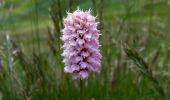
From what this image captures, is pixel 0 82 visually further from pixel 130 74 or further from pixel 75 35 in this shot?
pixel 75 35

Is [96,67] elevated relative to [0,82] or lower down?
lower down

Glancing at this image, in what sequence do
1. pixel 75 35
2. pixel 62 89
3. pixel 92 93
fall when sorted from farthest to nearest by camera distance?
pixel 92 93 → pixel 62 89 → pixel 75 35

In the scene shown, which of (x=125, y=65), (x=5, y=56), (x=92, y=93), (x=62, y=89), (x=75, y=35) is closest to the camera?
(x=75, y=35)

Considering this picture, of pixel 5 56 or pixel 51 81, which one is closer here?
pixel 5 56

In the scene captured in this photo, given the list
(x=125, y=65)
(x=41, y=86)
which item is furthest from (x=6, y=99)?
(x=125, y=65)

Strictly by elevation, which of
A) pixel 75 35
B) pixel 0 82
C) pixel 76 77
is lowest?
pixel 76 77

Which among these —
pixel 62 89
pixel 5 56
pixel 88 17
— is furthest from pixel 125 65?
pixel 88 17
